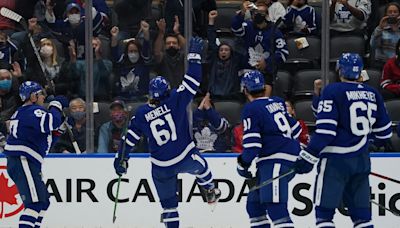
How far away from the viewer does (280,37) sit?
1252cm

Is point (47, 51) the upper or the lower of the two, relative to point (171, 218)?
upper

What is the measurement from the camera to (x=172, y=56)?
12.5 metres

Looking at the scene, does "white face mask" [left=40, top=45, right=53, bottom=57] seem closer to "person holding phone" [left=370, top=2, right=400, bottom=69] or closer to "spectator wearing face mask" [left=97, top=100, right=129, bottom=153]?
"spectator wearing face mask" [left=97, top=100, right=129, bottom=153]

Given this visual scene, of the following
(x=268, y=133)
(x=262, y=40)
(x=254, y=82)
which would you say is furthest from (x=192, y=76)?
(x=262, y=40)

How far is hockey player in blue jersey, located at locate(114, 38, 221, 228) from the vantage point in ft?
36.6

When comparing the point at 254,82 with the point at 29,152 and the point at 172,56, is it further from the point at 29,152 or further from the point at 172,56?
the point at 172,56

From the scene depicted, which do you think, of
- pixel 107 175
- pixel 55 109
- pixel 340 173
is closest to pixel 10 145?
pixel 55 109

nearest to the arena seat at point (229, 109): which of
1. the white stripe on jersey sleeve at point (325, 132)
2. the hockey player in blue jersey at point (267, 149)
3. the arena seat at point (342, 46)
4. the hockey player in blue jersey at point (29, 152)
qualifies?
the arena seat at point (342, 46)

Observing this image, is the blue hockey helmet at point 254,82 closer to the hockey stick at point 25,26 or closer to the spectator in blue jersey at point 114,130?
the spectator in blue jersey at point 114,130

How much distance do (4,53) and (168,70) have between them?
160 cm

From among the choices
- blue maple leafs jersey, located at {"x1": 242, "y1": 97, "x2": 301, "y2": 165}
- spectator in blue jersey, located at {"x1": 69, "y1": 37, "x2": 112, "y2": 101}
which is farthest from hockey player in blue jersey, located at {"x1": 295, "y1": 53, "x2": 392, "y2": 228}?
spectator in blue jersey, located at {"x1": 69, "y1": 37, "x2": 112, "y2": 101}

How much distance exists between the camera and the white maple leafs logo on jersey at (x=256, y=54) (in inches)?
493

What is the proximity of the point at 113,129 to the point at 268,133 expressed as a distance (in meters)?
2.59

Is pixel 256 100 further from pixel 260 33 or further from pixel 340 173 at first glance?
pixel 260 33
